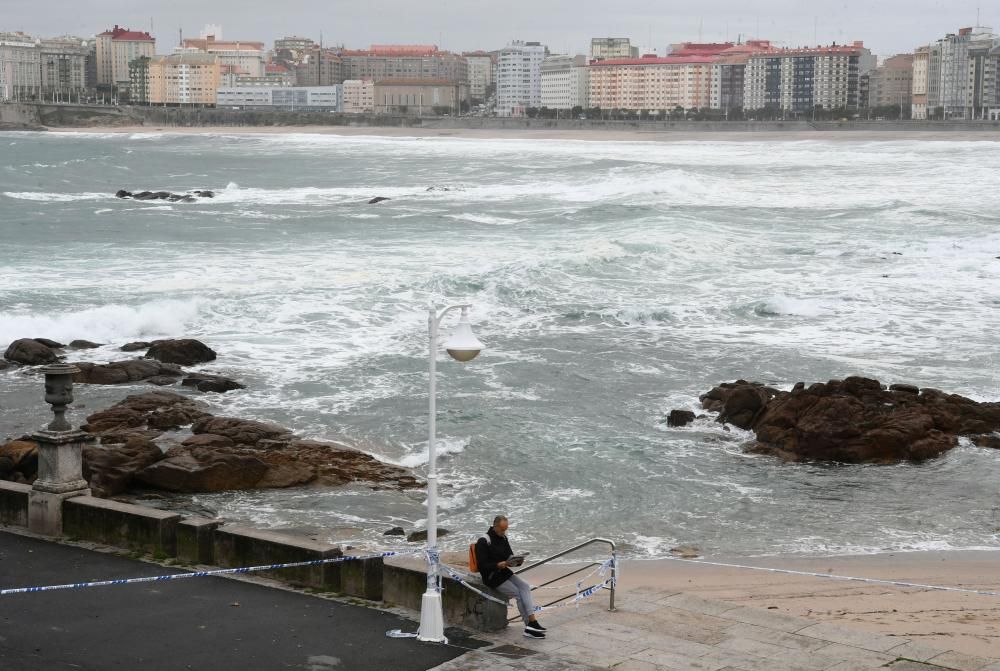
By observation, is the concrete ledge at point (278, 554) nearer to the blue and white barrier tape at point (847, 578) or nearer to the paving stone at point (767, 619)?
the paving stone at point (767, 619)

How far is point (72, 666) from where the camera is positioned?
9.12 metres

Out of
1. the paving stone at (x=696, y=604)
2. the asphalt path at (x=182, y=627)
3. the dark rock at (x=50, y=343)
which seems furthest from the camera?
the dark rock at (x=50, y=343)

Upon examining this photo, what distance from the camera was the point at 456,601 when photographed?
10.6 meters

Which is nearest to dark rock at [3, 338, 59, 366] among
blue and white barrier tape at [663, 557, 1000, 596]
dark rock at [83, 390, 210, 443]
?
dark rock at [83, 390, 210, 443]

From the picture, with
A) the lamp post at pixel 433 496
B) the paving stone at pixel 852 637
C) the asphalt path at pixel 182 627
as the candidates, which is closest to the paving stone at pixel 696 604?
the paving stone at pixel 852 637

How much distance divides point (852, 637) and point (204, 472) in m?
9.22

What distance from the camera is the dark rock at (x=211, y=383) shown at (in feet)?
74.7

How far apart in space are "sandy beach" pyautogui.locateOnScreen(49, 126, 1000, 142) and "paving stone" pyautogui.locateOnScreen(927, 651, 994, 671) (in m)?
122

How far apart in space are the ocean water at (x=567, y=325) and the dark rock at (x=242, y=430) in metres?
0.94

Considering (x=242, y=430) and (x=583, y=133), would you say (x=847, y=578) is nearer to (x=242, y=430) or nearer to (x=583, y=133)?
(x=242, y=430)

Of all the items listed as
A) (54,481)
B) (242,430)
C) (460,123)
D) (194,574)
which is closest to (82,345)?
(242,430)

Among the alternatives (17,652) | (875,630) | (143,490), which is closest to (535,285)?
(143,490)

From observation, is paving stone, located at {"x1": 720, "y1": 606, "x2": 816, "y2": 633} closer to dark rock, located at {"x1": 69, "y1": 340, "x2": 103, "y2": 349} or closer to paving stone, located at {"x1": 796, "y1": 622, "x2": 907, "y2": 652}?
paving stone, located at {"x1": 796, "y1": 622, "x2": 907, "y2": 652}

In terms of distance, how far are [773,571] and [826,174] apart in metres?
66.1
